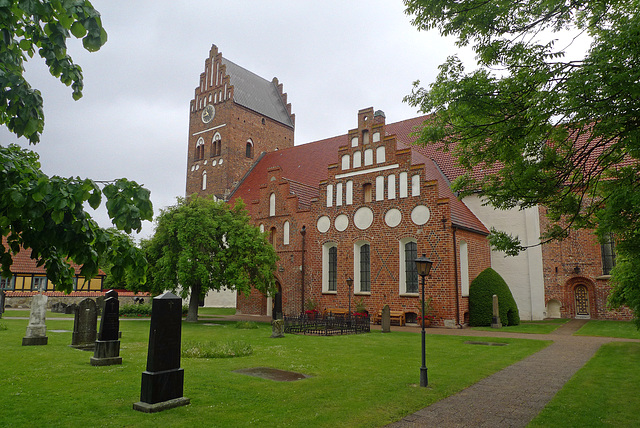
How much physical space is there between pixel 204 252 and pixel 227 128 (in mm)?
20550

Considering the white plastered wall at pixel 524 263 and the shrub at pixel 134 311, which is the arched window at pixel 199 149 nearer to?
the shrub at pixel 134 311

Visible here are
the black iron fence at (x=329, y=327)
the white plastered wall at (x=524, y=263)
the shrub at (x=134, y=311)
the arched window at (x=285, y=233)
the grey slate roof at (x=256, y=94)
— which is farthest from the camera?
the grey slate roof at (x=256, y=94)

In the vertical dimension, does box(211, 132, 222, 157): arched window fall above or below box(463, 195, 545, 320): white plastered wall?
above

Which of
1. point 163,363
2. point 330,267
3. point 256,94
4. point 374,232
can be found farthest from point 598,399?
point 256,94

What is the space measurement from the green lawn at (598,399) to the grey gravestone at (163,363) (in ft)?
17.1

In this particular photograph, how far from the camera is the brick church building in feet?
71.4

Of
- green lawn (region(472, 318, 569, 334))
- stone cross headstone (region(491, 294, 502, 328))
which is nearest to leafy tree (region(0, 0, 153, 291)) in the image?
green lawn (region(472, 318, 569, 334))

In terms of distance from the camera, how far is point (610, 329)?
18.8 meters

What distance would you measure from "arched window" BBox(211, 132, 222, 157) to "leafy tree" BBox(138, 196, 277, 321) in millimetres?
18938

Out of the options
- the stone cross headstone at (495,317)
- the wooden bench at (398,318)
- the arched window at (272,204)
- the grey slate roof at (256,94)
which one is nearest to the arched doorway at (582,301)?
the stone cross headstone at (495,317)

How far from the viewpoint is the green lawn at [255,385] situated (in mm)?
6152

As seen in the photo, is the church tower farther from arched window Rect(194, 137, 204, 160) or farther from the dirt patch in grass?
the dirt patch in grass

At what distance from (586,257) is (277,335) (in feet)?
58.3

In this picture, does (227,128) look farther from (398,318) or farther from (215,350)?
(215,350)
